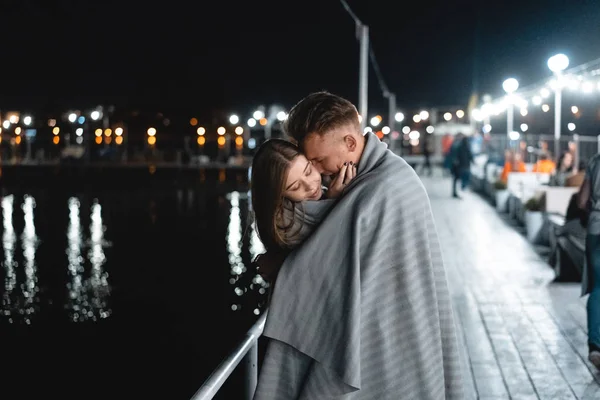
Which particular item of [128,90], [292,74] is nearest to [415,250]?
[292,74]

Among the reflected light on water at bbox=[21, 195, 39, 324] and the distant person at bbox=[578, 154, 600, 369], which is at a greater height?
the distant person at bbox=[578, 154, 600, 369]

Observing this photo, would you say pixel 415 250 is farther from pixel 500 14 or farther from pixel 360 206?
pixel 500 14

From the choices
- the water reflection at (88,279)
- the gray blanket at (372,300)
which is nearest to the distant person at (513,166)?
the water reflection at (88,279)

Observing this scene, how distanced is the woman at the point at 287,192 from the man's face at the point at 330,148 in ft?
0.08

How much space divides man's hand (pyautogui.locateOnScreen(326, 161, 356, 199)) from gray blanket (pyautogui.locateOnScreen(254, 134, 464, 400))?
5 cm

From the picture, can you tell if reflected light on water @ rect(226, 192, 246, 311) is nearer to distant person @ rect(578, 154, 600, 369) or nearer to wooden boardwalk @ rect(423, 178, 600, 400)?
wooden boardwalk @ rect(423, 178, 600, 400)

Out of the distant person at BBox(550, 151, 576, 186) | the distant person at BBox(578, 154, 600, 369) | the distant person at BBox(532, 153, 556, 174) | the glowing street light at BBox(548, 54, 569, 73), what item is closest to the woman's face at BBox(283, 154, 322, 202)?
the distant person at BBox(578, 154, 600, 369)

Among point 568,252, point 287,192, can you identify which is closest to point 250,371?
point 287,192

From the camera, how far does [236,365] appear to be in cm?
331

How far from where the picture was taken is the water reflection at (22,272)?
13.4 metres

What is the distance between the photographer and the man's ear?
97.1 inches

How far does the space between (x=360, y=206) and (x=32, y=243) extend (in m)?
18.8

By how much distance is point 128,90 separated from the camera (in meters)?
89.3

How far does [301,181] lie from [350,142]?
0.59 feet
